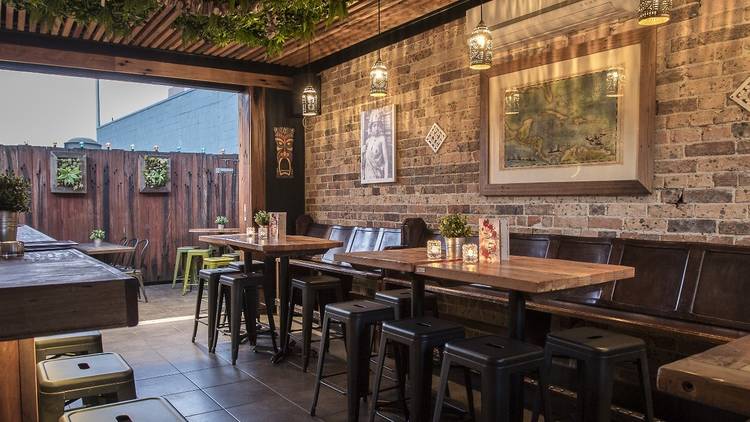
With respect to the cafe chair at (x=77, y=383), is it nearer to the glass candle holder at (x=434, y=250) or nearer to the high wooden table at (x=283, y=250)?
the glass candle holder at (x=434, y=250)

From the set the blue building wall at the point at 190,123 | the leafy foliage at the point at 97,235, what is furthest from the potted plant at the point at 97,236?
the blue building wall at the point at 190,123

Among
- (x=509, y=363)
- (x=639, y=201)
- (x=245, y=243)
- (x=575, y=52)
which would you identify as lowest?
(x=509, y=363)

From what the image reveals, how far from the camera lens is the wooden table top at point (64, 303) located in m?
1.29

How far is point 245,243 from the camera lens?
169 inches

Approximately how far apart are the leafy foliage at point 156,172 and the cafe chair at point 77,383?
6751 mm

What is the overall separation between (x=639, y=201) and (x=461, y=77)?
1.92 m

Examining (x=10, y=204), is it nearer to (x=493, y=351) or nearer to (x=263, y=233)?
(x=493, y=351)

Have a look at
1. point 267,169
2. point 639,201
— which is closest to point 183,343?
point 267,169

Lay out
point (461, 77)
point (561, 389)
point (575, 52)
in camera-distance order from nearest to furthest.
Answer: point (561, 389) < point (575, 52) < point (461, 77)

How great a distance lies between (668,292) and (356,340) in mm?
1847

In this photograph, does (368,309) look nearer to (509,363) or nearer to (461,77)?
(509,363)

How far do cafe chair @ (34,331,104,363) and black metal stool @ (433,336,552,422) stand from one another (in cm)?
161

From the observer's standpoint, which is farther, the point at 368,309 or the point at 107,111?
the point at 107,111

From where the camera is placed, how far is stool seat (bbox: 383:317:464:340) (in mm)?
2717
